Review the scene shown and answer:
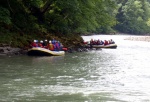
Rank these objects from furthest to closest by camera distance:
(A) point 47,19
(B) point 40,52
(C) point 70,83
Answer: (A) point 47,19, (B) point 40,52, (C) point 70,83

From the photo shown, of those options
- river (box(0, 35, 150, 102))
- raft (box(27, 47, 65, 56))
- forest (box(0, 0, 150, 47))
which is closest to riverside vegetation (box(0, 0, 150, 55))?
forest (box(0, 0, 150, 47))

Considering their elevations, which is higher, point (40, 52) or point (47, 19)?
point (47, 19)

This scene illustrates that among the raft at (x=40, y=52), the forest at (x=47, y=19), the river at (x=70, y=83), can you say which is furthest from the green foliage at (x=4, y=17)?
Result: the river at (x=70, y=83)

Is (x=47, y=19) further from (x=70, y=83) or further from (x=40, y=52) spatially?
(x=70, y=83)

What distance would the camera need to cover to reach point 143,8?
365 feet

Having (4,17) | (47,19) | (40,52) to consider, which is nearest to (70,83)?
(40,52)

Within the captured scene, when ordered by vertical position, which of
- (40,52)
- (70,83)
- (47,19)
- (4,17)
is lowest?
(70,83)

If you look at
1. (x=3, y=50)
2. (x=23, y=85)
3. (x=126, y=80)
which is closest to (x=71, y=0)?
(x=3, y=50)

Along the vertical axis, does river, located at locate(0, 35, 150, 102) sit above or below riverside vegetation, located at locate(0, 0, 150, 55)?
below

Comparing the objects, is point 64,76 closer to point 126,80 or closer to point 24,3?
point 126,80

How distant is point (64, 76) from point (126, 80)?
302 centimetres

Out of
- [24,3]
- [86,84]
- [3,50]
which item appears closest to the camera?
[86,84]

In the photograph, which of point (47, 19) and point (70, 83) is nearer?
Result: point (70, 83)

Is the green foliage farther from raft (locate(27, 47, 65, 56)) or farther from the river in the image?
the river
